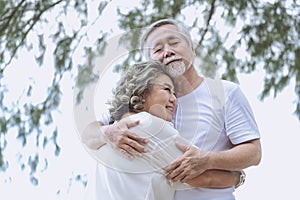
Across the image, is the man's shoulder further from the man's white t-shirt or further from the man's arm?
the man's arm

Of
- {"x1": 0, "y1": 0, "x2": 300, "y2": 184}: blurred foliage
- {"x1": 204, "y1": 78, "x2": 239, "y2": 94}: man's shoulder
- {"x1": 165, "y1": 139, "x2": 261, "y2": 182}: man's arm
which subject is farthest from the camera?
{"x1": 0, "y1": 0, "x2": 300, "y2": 184}: blurred foliage

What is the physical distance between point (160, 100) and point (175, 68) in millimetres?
75

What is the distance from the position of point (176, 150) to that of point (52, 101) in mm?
1436

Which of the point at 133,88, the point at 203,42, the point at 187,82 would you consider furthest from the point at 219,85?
the point at 203,42

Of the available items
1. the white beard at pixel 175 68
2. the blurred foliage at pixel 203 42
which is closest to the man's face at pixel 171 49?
the white beard at pixel 175 68

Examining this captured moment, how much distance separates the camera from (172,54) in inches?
42.2

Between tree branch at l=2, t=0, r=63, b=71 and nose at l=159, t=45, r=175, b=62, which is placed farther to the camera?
tree branch at l=2, t=0, r=63, b=71

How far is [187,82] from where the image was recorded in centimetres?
110

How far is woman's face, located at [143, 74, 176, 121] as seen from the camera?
1021 millimetres

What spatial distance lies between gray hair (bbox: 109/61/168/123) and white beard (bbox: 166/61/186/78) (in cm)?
1

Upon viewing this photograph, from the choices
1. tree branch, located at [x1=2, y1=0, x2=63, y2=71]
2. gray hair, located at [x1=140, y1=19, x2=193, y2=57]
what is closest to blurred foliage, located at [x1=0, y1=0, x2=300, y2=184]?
tree branch, located at [x1=2, y1=0, x2=63, y2=71]

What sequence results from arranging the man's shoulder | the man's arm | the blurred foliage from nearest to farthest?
the man's arm → the man's shoulder → the blurred foliage

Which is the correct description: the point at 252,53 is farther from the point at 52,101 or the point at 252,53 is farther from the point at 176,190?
the point at 176,190

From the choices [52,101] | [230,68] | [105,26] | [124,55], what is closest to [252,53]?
[230,68]
